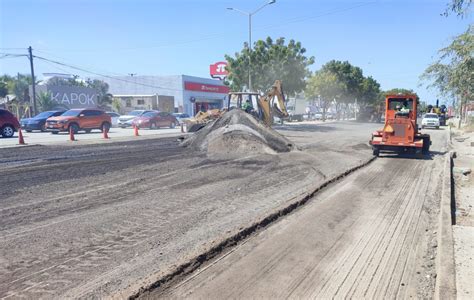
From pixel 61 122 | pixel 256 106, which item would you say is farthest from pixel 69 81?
pixel 256 106

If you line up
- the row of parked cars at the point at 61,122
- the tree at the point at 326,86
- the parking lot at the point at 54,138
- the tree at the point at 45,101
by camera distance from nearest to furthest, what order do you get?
the parking lot at the point at 54,138
the row of parked cars at the point at 61,122
the tree at the point at 45,101
the tree at the point at 326,86

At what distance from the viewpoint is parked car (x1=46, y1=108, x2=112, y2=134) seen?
23438 millimetres

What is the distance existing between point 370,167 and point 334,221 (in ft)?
20.8

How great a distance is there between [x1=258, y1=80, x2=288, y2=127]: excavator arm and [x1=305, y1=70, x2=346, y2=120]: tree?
3454 centimetres

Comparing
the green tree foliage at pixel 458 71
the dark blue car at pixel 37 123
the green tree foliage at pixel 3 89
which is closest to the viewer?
the green tree foliage at pixel 458 71

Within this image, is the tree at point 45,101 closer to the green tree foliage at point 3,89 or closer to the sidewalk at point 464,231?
the green tree foliage at point 3,89

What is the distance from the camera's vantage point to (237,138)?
47.3ft

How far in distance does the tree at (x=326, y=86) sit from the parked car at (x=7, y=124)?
45001 millimetres

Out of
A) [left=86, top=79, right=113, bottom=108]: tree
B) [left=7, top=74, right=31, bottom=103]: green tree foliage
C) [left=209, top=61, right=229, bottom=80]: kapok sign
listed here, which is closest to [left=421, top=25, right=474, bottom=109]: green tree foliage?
[left=86, top=79, right=113, bottom=108]: tree

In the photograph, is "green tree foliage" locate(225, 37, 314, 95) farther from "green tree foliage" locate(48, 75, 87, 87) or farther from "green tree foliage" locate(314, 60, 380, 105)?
"green tree foliage" locate(48, 75, 87, 87)

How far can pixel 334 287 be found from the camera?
3.85m

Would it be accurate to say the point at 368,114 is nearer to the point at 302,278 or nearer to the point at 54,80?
the point at 302,278

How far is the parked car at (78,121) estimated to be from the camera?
2344cm

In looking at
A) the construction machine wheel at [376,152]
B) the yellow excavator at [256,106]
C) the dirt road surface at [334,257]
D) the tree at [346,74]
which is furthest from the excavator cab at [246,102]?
the tree at [346,74]
